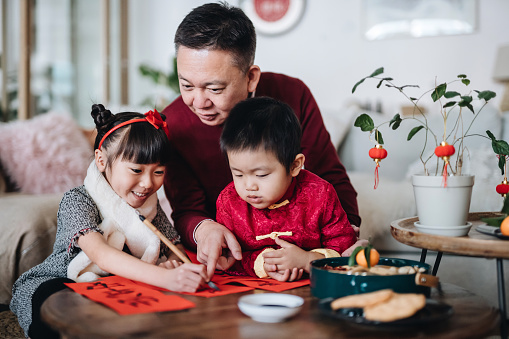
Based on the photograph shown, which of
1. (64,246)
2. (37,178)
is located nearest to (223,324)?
(64,246)

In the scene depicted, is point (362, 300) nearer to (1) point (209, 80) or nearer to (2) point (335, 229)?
(2) point (335, 229)

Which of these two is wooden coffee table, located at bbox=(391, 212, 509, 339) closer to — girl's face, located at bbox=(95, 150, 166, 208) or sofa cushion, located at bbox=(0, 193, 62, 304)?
girl's face, located at bbox=(95, 150, 166, 208)

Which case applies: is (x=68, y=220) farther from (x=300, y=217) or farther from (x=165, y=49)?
(x=165, y=49)

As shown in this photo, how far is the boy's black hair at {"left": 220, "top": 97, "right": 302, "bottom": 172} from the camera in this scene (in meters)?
1.14

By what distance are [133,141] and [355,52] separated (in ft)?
10.6

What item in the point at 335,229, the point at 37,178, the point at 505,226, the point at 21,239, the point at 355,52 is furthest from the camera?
the point at 355,52

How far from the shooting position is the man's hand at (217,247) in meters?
1.15

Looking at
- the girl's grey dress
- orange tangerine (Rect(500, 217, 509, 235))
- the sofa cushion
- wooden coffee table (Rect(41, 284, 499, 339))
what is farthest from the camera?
the sofa cushion

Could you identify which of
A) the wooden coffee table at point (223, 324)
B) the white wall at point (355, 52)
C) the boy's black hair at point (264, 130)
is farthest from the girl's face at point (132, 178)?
the white wall at point (355, 52)

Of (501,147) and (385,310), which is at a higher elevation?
(501,147)

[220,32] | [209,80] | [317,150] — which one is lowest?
[317,150]

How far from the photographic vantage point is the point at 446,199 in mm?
1040

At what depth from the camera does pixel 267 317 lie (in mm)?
776

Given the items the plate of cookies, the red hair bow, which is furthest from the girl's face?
the plate of cookies
